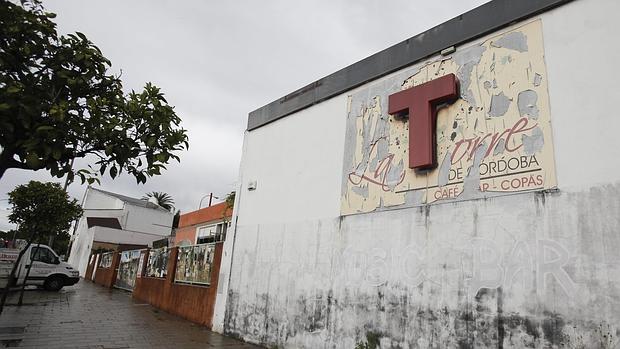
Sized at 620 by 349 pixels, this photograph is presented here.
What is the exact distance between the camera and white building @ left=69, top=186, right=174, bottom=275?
1281 inches

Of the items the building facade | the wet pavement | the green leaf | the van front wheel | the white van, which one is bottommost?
the wet pavement

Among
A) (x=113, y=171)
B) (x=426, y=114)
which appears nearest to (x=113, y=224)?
(x=113, y=171)

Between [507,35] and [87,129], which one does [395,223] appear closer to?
[507,35]

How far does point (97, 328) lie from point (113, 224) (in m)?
32.0

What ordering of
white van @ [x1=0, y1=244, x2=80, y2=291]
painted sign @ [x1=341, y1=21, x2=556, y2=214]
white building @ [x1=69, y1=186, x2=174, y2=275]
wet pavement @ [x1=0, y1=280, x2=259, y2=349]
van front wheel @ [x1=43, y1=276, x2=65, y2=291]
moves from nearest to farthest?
painted sign @ [x1=341, y1=21, x2=556, y2=214]
wet pavement @ [x1=0, y1=280, x2=259, y2=349]
white van @ [x1=0, y1=244, x2=80, y2=291]
van front wheel @ [x1=43, y1=276, x2=65, y2=291]
white building @ [x1=69, y1=186, x2=174, y2=275]

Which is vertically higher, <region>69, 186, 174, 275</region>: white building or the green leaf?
<region>69, 186, 174, 275</region>: white building

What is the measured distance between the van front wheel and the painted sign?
15.5 meters

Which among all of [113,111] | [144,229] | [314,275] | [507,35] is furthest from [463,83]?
[144,229]

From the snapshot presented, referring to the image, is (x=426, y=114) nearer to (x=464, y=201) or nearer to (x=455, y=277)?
(x=464, y=201)

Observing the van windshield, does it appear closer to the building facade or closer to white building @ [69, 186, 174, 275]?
the building facade

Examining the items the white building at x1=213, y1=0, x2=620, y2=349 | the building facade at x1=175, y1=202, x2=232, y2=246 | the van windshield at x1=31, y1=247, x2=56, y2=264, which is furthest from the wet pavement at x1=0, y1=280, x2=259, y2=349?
the building facade at x1=175, y1=202, x2=232, y2=246

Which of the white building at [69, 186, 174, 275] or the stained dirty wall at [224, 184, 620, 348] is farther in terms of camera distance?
the white building at [69, 186, 174, 275]

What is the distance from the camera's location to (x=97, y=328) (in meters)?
9.00

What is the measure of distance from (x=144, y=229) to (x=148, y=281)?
2817cm
